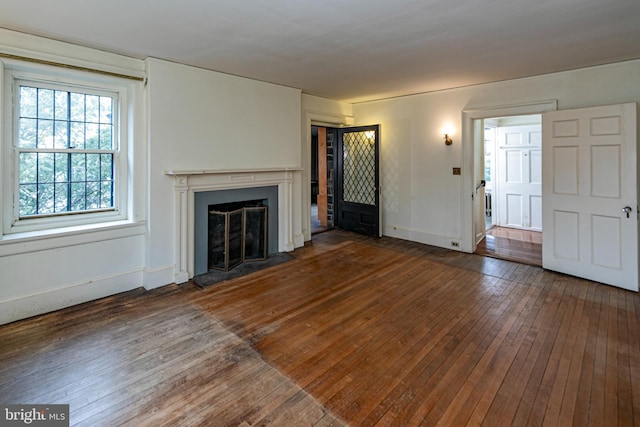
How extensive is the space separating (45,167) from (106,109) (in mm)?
872

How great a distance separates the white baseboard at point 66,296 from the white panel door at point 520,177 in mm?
6966

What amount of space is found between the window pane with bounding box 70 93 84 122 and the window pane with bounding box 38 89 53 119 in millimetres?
175

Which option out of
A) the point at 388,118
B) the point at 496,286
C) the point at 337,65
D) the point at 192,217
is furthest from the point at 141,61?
the point at 496,286

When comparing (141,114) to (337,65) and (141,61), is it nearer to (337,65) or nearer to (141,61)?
(141,61)

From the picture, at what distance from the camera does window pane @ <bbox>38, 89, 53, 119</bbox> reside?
312 cm

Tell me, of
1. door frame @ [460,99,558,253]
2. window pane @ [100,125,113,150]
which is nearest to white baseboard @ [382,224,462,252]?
door frame @ [460,99,558,253]

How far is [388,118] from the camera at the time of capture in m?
5.96

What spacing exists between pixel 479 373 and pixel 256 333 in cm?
175

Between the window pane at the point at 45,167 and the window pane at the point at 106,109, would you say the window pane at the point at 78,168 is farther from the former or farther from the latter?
the window pane at the point at 106,109

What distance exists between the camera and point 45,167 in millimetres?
3180

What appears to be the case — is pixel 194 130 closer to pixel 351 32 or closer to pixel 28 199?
pixel 28 199

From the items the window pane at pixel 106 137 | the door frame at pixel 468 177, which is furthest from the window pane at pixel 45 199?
the door frame at pixel 468 177

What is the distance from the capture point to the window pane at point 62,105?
321 centimetres

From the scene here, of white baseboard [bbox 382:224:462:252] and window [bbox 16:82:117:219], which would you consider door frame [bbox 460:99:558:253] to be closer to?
white baseboard [bbox 382:224:462:252]
